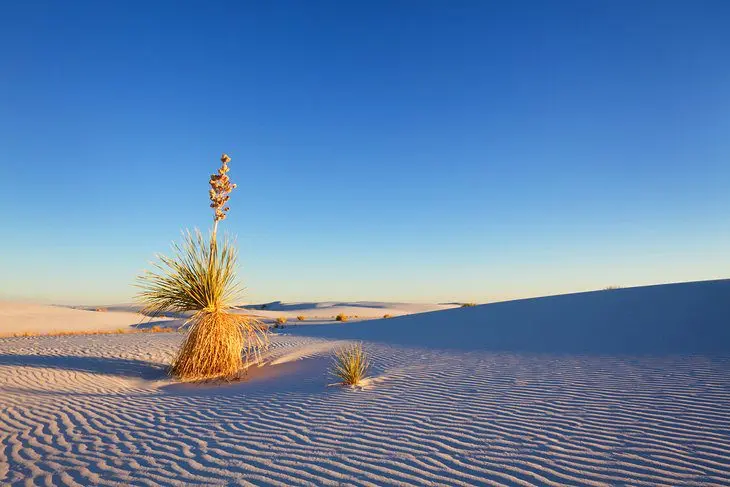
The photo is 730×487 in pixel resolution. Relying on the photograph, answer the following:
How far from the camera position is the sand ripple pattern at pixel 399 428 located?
3.82m

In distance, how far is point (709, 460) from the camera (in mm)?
3797

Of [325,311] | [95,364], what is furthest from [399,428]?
[325,311]

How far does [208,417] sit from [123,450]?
1385 mm

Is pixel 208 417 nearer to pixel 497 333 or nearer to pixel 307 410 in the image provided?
pixel 307 410

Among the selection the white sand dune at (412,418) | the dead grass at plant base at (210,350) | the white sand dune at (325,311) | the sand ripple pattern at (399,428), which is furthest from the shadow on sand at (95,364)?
the white sand dune at (325,311)

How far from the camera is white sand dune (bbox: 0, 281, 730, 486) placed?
386 cm

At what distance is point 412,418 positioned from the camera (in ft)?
17.6

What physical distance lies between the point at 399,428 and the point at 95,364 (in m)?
9.34

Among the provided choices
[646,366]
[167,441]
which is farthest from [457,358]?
[167,441]

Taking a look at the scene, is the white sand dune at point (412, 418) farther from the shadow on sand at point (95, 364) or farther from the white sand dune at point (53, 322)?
the white sand dune at point (53, 322)

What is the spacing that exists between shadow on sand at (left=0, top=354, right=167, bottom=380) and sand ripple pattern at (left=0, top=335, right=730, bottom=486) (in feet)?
4.24

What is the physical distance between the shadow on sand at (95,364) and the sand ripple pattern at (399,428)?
4.24 ft

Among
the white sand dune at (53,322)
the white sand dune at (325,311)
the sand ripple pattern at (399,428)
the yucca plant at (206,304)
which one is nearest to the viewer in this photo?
the sand ripple pattern at (399,428)

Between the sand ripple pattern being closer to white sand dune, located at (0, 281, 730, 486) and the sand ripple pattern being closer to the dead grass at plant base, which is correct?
white sand dune, located at (0, 281, 730, 486)
